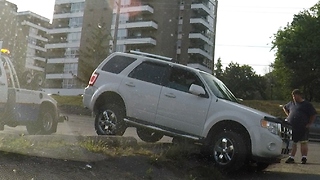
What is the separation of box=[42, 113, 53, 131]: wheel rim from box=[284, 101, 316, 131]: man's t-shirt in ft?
20.1

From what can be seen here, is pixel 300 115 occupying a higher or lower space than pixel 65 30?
lower

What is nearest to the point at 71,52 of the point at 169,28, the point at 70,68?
the point at 70,68

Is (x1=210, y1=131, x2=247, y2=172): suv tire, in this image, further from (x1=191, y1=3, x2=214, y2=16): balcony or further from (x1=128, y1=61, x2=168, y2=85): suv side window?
(x1=191, y1=3, x2=214, y2=16): balcony

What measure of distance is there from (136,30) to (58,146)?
5703 cm

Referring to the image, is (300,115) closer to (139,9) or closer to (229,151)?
(229,151)

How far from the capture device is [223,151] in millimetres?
7895

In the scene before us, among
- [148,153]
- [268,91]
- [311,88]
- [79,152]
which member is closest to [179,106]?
[148,153]

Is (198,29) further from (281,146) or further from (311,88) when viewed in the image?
(281,146)

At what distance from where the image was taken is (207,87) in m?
8.59

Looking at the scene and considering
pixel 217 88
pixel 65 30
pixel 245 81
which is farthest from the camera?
pixel 245 81

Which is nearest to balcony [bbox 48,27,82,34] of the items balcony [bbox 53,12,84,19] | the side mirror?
balcony [bbox 53,12,84,19]

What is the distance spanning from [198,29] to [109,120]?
5882 centimetres

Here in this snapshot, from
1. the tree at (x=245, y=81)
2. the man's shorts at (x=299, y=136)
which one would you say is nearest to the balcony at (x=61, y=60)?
the tree at (x=245, y=81)

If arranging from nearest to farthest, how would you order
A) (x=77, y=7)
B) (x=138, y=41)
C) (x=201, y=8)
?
(x=77, y=7) → (x=138, y=41) → (x=201, y=8)
